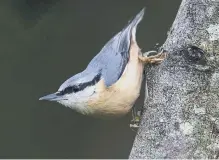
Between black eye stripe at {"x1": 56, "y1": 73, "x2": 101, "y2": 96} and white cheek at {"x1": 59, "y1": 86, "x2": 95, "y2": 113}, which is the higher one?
black eye stripe at {"x1": 56, "y1": 73, "x2": 101, "y2": 96}

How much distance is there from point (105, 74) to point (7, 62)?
2103 mm

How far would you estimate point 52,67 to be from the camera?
4.57 m

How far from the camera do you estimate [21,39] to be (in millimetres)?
4555

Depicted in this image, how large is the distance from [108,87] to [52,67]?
7.02ft

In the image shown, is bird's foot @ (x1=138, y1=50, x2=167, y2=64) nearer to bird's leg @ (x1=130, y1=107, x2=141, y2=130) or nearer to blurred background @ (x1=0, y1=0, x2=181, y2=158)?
bird's leg @ (x1=130, y1=107, x2=141, y2=130)

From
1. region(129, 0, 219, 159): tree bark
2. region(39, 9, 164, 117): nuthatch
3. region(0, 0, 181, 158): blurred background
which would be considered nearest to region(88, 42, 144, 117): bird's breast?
region(39, 9, 164, 117): nuthatch

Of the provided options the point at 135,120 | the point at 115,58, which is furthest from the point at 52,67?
the point at 135,120

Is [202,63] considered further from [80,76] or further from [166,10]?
[166,10]

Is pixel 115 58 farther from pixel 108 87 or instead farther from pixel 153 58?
pixel 153 58

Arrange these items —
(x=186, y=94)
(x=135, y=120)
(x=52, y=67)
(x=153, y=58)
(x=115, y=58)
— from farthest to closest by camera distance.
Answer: (x=52, y=67) < (x=115, y=58) < (x=135, y=120) < (x=153, y=58) < (x=186, y=94)

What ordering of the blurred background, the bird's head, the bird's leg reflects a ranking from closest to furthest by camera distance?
the bird's leg, the bird's head, the blurred background

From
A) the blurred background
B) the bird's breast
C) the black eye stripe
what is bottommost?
the blurred background

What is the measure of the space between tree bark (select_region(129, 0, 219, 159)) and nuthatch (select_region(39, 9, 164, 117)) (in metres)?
0.35

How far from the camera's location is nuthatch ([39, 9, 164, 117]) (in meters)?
2.45
